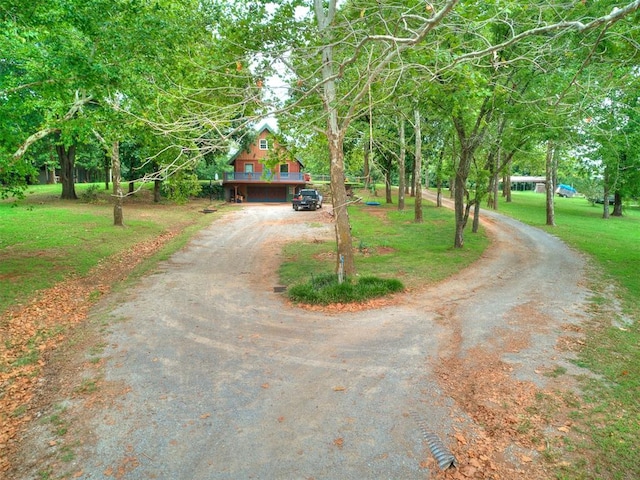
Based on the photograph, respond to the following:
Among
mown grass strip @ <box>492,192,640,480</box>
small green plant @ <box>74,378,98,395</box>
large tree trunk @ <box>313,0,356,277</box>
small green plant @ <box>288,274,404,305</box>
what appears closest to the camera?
mown grass strip @ <box>492,192,640,480</box>

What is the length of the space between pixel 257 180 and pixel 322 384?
40325 mm

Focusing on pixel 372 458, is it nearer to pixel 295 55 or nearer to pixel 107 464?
pixel 107 464

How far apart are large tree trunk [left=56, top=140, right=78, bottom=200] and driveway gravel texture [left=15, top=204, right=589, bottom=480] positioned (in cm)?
2518

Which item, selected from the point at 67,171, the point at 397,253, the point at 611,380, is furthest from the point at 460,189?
the point at 67,171

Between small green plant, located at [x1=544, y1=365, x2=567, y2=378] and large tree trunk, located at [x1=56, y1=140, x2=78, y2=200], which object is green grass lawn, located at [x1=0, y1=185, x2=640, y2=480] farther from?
large tree trunk, located at [x1=56, y1=140, x2=78, y2=200]

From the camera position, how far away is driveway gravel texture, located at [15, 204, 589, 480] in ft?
15.2

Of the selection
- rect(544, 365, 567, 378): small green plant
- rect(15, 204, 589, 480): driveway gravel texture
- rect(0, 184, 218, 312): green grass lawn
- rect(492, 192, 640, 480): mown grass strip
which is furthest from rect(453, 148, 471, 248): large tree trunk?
rect(0, 184, 218, 312): green grass lawn

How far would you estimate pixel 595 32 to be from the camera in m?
10.3

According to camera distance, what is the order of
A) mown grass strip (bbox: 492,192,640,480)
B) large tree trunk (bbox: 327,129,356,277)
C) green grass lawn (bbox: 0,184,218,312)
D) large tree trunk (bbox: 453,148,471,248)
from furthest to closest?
large tree trunk (bbox: 453,148,471,248) → green grass lawn (bbox: 0,184,218,312) → large tree trunk (bbox: 327,129,356,277) → mown grass strip (bbox: 492,192,640,480)

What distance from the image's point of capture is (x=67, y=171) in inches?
1275

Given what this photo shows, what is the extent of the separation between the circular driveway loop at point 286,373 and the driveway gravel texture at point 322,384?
2cm

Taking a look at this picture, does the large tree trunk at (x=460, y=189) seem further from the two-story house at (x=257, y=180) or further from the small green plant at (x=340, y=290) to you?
the two-story house at (x=257, y=180)

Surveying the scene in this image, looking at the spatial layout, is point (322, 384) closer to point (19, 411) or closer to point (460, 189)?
point (19, 411)

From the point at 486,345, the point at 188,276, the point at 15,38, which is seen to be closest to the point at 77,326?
the point at 188,276
